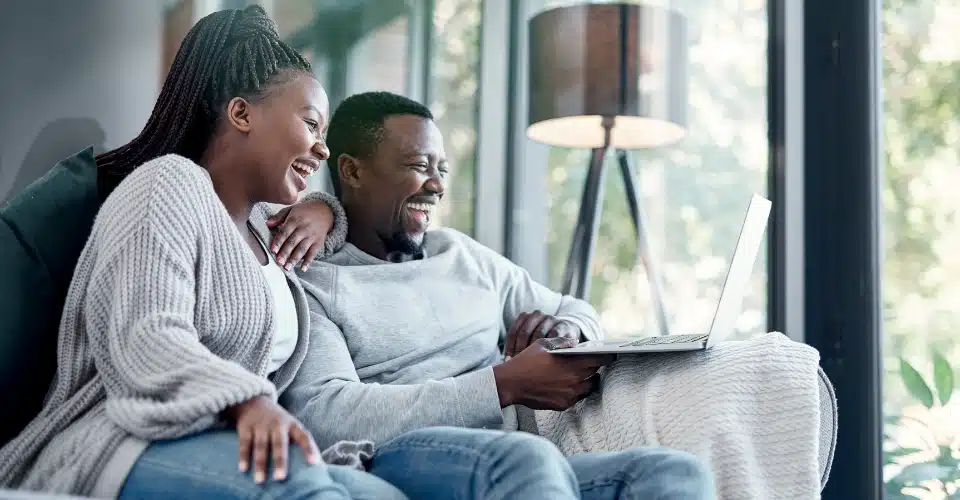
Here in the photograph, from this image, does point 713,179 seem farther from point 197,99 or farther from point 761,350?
point 197,99

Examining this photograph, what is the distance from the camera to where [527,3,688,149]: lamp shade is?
253 cm

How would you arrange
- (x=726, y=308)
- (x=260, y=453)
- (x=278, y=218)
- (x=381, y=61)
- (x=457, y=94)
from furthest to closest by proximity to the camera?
(x=457, y=94), (x=381, y=61), (x=278, y=218), (x=726, y=308), (x=260, y=453)

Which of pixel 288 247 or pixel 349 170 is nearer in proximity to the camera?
pixel 288 247

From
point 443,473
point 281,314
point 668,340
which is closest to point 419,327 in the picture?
point 281,314

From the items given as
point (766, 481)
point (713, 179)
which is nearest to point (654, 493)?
point (766, 481)

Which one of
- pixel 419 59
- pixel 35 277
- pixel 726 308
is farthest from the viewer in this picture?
pixel 419 59

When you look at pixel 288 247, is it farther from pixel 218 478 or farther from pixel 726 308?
pixel 726 308

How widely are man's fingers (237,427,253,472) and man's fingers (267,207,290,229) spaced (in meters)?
0.65

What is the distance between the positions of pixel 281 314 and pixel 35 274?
34cm

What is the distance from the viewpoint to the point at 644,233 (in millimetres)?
2676

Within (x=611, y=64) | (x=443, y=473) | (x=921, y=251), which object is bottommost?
(x=443, y=473)

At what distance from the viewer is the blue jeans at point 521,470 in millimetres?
1149

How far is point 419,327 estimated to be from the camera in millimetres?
1727

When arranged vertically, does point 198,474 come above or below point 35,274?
below
